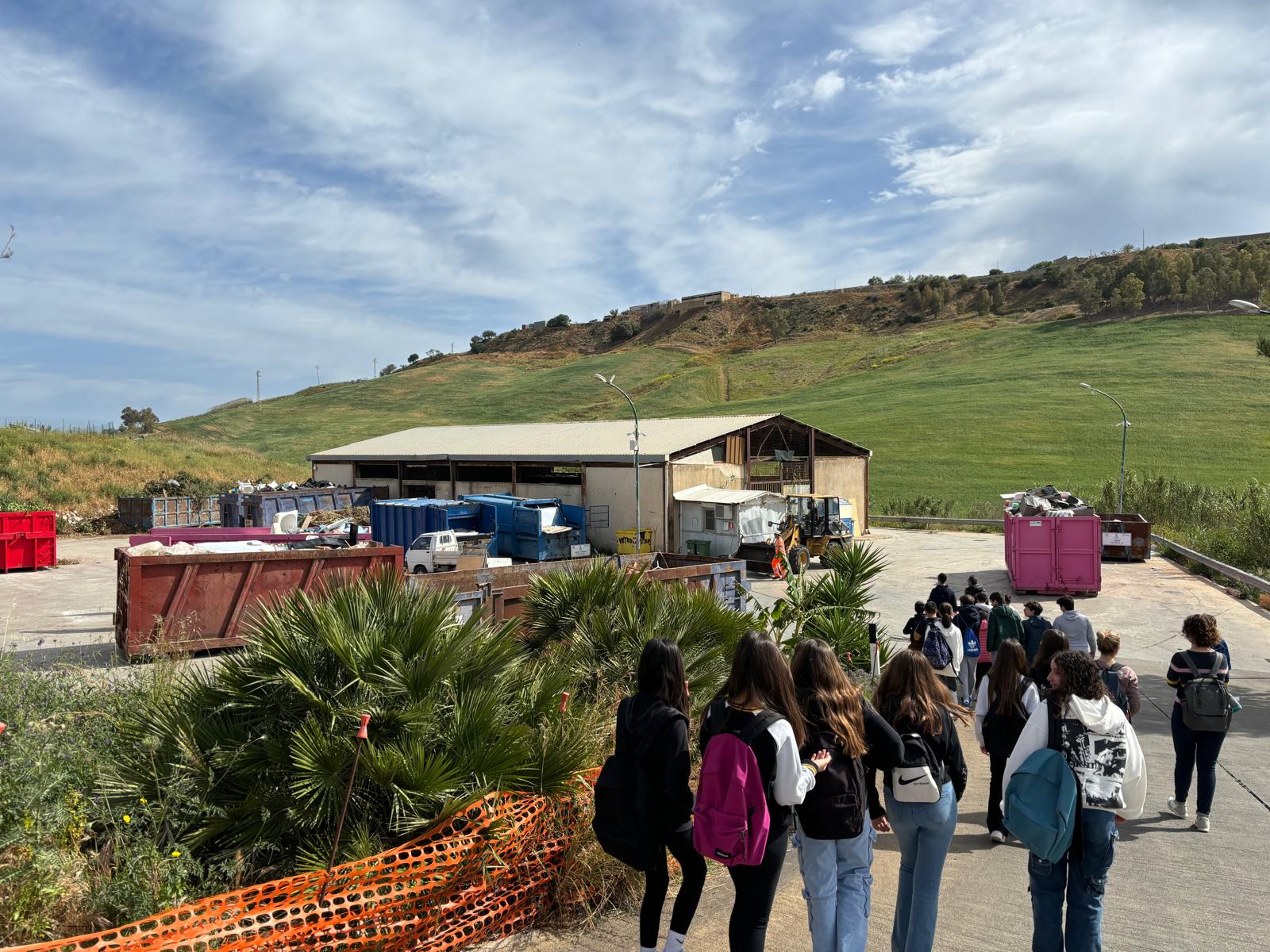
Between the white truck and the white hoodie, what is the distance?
55.5 feet

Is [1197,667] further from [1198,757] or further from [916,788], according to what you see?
[916,788]

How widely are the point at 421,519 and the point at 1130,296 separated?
10153 cm

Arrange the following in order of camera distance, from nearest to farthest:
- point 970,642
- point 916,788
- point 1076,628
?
point 916,788
point 1076,628
point 970,642

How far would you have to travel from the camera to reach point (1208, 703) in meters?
6.19

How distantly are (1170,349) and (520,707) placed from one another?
306 ft

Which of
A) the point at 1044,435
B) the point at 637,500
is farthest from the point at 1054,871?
the point at 1044,435

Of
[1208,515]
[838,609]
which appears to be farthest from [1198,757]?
[1208,515]

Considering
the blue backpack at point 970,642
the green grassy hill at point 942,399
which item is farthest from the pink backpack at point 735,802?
the green grassy hill at point 942,399

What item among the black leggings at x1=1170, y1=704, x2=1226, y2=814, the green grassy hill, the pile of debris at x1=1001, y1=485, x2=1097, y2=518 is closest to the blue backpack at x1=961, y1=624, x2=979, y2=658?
the black leggings at x1=1170, y1=704, x2=1226, y2=814

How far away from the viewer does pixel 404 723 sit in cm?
502

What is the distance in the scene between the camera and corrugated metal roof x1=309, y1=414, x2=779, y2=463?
30.8 m

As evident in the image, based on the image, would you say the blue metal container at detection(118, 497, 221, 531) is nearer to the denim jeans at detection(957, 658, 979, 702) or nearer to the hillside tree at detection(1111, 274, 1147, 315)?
the denim jeans at detection(957, 658, 979, 702)

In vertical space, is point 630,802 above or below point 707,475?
below

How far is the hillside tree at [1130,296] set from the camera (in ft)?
335
